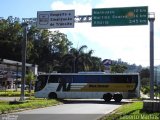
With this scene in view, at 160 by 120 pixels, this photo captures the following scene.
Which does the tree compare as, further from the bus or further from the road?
the road

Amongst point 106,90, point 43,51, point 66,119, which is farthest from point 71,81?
point 43,51

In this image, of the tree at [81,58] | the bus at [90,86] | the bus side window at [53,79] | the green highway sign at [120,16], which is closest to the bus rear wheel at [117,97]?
the bus at [90,86]

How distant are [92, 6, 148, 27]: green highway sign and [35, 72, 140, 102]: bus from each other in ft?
41.4

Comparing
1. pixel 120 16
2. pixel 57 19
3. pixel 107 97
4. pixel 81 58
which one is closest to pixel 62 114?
pixel 120 16

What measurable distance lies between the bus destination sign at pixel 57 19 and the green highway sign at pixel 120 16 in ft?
6.53

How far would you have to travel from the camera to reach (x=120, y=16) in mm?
32094

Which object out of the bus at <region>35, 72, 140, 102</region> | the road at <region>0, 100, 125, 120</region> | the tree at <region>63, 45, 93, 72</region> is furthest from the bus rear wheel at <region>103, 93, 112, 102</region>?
the tree at <region>63, 45, 93, 72</region>

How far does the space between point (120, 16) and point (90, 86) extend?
14.3m

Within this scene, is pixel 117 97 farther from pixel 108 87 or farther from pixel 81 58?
pixel 81 58

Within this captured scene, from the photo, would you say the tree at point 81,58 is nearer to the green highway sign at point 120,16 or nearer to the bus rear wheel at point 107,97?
the bus rear wheel at point 107,97

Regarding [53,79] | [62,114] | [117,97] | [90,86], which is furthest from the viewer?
[53,79]

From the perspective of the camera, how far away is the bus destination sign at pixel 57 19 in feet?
111

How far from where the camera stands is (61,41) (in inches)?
4702

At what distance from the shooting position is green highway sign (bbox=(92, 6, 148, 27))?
104ft
